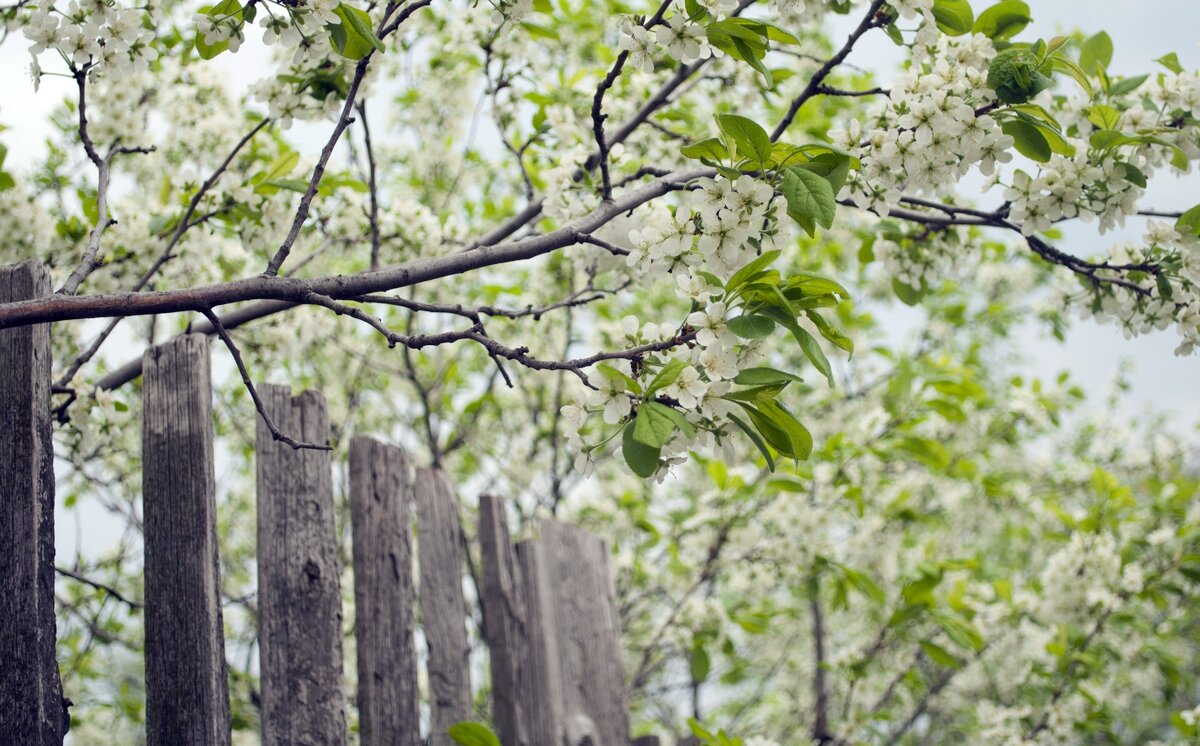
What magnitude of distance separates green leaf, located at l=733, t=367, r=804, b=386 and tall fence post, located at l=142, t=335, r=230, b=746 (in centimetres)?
105

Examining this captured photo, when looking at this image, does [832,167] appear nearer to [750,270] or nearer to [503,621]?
[750,270]

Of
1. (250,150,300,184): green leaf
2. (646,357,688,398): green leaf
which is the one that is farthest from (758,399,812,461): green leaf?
(250,150,300,184): green leaf

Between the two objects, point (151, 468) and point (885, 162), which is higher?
point (885, 162)

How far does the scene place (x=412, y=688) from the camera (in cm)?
209

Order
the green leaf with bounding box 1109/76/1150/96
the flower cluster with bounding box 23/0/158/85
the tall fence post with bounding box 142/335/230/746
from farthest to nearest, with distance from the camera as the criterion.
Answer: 1. the green leaf with bounding box 1109/76/1150/96
2. the flower cluster with bounding box 23/0/158/85
3. the tall fence post with bounding box 142/335/230/746

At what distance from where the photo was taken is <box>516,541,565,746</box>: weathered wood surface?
245cm

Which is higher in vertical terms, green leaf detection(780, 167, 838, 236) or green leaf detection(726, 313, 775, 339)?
green leaf detection(780, 167, 838, 236)

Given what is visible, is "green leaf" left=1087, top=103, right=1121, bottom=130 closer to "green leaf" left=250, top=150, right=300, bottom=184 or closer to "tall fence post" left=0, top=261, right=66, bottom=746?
"green leaf" left=250, top=150, right=300, bottom=184

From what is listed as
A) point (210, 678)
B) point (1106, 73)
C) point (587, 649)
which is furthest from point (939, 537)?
point (210, 678)

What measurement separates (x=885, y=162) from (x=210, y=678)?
5.32 feet

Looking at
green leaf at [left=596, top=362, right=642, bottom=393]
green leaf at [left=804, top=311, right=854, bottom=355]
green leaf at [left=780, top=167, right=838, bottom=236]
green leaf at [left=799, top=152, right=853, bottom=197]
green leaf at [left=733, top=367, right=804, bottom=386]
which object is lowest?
green leaf at [left=733, top=367, right=804, bottom=386]

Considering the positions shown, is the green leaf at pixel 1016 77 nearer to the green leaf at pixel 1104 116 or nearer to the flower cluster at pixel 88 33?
the green leaf at pixel 1104 116

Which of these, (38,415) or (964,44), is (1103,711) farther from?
(38,415)

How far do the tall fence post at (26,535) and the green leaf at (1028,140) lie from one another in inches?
73.5
